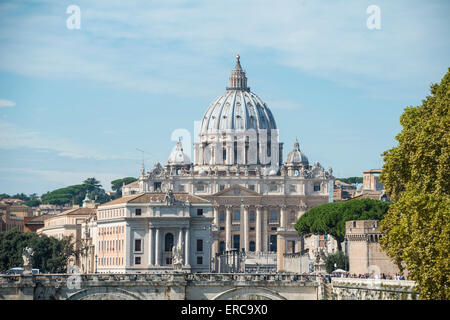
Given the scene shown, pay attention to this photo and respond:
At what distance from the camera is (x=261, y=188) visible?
185 metres

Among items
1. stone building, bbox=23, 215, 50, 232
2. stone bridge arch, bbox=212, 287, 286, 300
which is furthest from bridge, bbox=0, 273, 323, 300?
stone building, bbox=23, 215, 50, 232

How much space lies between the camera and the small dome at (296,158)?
634 ft

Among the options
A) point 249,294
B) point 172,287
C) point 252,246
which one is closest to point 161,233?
point 172,287

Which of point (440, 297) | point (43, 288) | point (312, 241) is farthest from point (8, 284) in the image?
point (312, 241)

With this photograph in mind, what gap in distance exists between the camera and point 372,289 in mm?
63031

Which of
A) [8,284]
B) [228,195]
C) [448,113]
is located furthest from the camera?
[228,195]

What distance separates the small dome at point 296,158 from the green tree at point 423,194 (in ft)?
413

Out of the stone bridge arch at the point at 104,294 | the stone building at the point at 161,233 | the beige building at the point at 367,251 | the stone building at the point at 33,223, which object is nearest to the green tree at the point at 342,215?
the stone building at the point at 161,233

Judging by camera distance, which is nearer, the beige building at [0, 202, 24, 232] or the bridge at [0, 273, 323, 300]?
the bridge at [0, 273, 323, 300]

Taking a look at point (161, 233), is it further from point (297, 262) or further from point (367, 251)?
point (367, 251)

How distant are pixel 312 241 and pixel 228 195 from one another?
34.8 meters

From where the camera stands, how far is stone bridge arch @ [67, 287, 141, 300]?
70463 millimetres

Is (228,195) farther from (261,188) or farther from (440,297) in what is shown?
(440,297)

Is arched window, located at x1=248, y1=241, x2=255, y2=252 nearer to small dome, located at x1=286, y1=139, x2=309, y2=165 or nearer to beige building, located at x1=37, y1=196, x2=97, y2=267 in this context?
small dome, located at x1=286, y1=139, x2=309, y2=165
